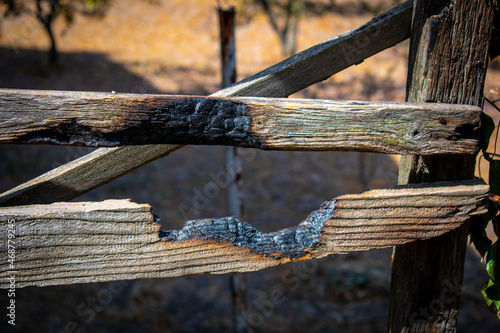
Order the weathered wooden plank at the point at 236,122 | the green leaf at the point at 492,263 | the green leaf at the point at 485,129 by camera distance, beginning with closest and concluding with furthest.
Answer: the weathered wooden plank at the point at 236,122 < the green leaf at the point at 485,129 < the green leaf at the point at 492,263

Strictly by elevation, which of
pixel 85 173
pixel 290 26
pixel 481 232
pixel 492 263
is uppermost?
pixel 290 26

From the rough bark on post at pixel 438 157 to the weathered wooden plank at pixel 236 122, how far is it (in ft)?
0.41

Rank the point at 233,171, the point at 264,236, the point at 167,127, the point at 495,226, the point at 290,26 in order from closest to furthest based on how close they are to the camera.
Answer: the point at 167,127, the point at 264,236, the point at 495,226, the point at 233,171, the point at 290,26

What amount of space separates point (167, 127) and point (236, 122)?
17cm

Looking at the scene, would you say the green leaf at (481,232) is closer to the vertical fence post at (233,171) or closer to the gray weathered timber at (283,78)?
the gray weathered timber at (283,78)

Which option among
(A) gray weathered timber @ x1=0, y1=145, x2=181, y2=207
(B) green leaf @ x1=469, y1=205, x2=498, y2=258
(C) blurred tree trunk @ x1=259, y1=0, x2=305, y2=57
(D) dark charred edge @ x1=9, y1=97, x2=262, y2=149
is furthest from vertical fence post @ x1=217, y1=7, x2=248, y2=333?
(C) blurred tree trunk @ x1=259, y1=0, x2=305, y2=57

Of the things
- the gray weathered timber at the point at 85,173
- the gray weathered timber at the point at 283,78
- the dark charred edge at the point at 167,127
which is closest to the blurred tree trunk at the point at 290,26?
the gray weathered timber at the point at 283,78

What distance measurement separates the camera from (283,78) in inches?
48.3

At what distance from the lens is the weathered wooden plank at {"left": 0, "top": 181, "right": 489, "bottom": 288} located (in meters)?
0.92

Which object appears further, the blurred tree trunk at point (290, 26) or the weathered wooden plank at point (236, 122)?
the blurred tree trunk at point (290, 26)

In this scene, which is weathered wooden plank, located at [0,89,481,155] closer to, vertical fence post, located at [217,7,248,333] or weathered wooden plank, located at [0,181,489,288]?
weathered wooden plank, located at [0,181,489,288]

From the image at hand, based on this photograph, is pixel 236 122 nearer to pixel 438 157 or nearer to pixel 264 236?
pixel 264 236

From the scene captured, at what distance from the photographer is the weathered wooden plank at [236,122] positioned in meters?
0.85

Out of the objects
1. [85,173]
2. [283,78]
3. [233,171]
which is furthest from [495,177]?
[233,171]
